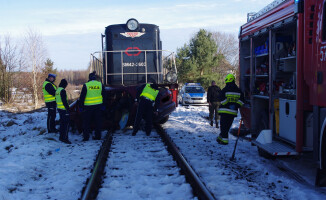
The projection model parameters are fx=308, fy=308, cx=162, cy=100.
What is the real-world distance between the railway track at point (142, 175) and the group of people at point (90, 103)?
1.39 m

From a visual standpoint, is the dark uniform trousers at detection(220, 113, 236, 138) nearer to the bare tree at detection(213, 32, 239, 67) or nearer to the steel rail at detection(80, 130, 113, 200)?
the steel rail at detection(80, 130, 113, 200)

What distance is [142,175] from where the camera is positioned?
5.16 metres

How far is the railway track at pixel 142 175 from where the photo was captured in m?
4.28

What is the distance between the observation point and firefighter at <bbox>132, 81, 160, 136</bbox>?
934 centimetres

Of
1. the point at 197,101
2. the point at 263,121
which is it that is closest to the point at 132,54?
the point at 263,121

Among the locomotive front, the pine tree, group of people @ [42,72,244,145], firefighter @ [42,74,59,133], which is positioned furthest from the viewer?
the pine tree

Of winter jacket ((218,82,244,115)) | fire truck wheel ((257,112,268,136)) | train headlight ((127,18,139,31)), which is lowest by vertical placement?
fire truck wheel ((257,112,268,136))

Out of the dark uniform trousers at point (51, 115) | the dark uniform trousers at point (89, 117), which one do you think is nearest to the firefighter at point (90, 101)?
the dark uniform trousers at point (89, 117)

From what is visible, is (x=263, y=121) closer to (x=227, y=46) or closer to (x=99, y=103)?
(x=99, y=103)

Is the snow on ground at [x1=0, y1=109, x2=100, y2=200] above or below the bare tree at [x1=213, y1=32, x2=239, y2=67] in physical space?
below

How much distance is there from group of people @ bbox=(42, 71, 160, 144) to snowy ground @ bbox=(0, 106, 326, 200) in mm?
488

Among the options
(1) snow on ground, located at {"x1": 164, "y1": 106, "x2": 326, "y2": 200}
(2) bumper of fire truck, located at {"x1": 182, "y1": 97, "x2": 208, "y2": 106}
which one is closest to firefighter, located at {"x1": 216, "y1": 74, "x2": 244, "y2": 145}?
(1) snow on ground, located at {"x1": 164, "y1": 106, "x2": 326, "y2": 200}

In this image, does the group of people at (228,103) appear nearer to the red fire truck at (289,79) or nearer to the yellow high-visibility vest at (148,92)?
the red fire truck at (289,79)

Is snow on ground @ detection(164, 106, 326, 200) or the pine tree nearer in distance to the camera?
snow on ground @ detection(164, 106, 326, 200)
